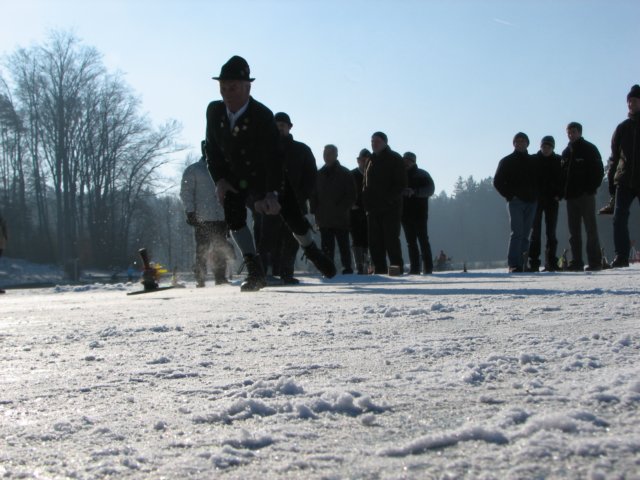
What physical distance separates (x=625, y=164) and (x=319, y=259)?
12.4ft

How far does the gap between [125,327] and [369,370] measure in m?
1.63

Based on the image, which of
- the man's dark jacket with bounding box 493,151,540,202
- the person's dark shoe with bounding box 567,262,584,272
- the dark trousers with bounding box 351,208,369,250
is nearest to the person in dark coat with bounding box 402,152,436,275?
the man's dark jacket with bounding box 493,151,540,202

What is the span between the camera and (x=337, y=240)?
1056 cm

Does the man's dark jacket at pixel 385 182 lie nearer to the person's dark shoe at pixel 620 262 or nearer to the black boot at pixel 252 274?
the person's dark shoe at pixel 620 262

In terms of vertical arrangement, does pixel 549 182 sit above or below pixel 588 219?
above

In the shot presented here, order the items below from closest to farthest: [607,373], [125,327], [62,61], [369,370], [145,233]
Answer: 1. [607,373]
2. [369,370]
3. [125,327]
4. [62,61]
5. [145,233]

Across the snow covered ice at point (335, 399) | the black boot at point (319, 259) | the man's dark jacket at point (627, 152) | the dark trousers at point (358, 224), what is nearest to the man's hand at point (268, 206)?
the black boot at point (319, 259)

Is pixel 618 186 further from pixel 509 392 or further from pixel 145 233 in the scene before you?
pixel 145 233

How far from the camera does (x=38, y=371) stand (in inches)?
87.0

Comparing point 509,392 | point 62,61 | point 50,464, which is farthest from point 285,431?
point 62,61

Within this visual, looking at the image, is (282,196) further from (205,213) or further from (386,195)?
(386,195)

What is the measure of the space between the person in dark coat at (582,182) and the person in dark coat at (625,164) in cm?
59

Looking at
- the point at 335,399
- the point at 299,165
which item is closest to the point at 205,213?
the point at 299,165

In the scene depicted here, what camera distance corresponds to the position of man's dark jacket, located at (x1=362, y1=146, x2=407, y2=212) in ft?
29.8
